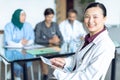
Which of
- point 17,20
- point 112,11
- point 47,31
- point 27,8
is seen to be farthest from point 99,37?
point 112,11

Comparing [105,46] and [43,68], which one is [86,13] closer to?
[105,46]

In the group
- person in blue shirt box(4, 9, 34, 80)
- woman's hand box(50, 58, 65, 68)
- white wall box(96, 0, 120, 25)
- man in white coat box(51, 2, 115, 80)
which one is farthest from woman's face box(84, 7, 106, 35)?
white wall box(96, 0, 120, 25)

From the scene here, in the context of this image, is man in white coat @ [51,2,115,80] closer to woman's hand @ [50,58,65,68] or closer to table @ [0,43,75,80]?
woman's hand @ [50,58,65,68]

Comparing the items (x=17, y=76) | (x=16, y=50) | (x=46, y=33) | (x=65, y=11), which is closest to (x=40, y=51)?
(x=16, y=50)

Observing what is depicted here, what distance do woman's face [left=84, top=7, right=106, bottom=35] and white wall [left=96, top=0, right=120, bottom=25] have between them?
3.78 meters

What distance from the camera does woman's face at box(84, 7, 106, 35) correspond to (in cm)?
171

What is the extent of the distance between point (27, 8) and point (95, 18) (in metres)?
3.37

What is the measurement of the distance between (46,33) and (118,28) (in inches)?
77.6

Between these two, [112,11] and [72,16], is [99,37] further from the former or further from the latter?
[112,11]

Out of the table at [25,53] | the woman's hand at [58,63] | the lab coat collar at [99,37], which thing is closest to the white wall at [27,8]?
the table at [25,53]

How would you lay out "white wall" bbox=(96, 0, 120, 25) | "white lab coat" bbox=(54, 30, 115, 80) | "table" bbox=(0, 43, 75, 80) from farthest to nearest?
"white wall" bbox=(96, 0, 120, 25), "table" bbox=(0, 43, 75, 80), "white lab coat" bbox=(54, 30, 115, 80)

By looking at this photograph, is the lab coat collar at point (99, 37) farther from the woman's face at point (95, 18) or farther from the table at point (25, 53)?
the table at point (25, 53)

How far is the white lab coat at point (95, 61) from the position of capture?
1.62 metres

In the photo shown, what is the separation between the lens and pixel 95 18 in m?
1.72
